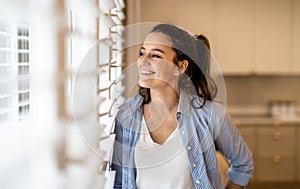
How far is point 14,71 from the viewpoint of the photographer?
2.50ft

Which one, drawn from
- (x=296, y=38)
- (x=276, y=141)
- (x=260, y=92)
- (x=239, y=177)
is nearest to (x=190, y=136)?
(x=239, y=177)

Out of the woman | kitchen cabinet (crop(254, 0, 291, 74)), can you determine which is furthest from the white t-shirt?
kitchen cabinet (crop(254, 0, 291, 74))

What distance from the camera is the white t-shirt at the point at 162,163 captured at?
3.23ft

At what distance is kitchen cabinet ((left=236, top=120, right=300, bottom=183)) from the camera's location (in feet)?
12.8

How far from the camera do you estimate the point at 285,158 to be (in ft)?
13.0

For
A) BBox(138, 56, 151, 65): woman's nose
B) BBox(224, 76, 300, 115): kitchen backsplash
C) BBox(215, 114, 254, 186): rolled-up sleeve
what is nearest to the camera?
BBox(138, 56, 151, 65): woman's nose

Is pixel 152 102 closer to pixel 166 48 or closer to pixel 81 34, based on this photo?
pixel 166 48

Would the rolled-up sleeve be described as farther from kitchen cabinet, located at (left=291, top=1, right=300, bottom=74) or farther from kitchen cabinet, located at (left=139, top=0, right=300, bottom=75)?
kitchen cabinet, located at (left=291, top=1, right=300, bottom=74)

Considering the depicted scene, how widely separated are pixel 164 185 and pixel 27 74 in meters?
0.44

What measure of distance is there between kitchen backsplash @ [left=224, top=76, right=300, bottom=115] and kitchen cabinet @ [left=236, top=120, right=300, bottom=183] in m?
0.56

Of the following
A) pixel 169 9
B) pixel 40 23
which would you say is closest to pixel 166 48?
pixel 40 23

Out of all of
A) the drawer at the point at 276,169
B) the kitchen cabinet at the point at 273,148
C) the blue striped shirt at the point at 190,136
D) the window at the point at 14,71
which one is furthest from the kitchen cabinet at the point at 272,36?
the window at the point at 14,71

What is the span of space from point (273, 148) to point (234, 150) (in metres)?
2.92

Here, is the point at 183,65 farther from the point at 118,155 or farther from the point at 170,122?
the point at 118,155
